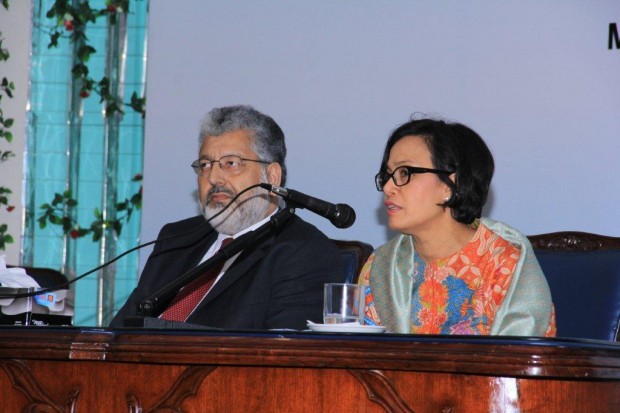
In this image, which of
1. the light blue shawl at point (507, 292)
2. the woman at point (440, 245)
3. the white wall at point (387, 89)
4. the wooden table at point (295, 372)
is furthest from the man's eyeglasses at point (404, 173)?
the wooden table at point (295, 372)

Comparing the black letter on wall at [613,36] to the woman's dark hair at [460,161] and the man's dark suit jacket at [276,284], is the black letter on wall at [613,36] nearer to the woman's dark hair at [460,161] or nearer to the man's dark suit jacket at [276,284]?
the woman's dark hair at [460,161]

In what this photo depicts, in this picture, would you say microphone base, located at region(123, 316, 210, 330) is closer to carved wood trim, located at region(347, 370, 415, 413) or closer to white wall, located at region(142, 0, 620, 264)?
carved wood trim, located at region(347, 370, 415, 413)

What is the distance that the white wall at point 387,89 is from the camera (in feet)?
9.98

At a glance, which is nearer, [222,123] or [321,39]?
[222,123]

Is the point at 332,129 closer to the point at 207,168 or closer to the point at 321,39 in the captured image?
the point at 321,39

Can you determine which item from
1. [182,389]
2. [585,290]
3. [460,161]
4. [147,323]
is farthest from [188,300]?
[182,389]

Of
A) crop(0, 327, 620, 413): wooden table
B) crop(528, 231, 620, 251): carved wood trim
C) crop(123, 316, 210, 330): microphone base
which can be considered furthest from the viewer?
crop(528, 231, 620, 251): carved wood trim

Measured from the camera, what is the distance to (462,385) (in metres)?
1.39

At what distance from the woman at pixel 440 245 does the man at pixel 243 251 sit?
0.68 ft

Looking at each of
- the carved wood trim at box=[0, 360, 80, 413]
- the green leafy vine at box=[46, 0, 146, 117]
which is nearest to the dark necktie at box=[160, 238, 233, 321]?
the carved wood trim at box=[0, 360, 80, 413]

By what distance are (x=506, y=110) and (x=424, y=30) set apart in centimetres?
→ 40

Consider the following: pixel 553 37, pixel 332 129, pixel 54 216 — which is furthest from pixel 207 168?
pixel 54 216

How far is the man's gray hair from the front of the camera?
2943mm

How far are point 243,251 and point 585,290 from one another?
0.97m
